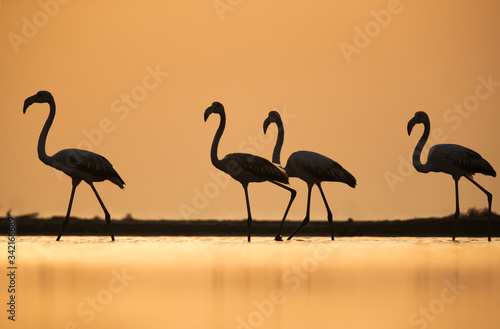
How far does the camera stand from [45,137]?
16.8 meters

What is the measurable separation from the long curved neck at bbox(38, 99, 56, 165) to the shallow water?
3.36 meters

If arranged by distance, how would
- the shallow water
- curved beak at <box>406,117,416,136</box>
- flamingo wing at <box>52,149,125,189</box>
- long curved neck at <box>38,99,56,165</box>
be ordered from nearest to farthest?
the shallow water → flamingo wing at <box>52,149,125,189</box> → long curved neck at <box>38,99,56,165</box> → curved beak at <box>406,117,416,136</box>

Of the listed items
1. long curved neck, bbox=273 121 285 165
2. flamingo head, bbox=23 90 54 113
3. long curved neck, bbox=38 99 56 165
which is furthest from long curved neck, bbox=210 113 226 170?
flamingo head, bbox=23 90 54 113

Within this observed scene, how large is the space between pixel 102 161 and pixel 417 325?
11131 mm

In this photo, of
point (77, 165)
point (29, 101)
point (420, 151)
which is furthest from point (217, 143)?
point (420, 151)

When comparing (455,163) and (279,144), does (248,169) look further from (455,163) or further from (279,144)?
(455,163)

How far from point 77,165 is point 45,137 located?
97 cm

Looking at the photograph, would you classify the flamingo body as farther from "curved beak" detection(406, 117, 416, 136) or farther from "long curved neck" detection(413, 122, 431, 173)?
"curved beak" detection(406, 117, 416, 136)

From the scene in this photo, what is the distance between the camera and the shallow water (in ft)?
21.6

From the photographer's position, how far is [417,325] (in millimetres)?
6230

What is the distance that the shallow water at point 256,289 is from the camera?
6.57 metres

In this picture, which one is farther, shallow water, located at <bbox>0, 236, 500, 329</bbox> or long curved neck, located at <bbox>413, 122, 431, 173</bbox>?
long curved neck, located at <bbox>413, 122, 431, 173</bbox>

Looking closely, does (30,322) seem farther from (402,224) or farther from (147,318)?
(402,224)

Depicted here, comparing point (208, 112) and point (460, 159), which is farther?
point (208, 112)
